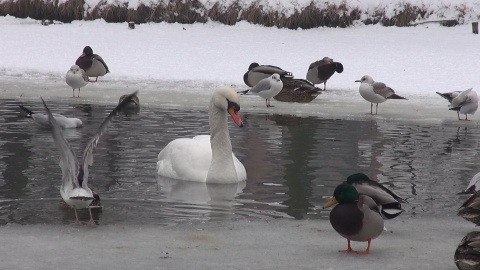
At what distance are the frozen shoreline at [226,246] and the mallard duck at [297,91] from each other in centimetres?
1070

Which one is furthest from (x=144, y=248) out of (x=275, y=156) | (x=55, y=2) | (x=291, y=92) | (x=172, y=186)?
(x=55, y=2)

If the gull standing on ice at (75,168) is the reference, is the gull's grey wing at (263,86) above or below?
below

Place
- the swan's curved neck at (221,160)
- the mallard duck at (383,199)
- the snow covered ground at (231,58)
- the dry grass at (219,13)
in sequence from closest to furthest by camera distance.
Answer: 1. the mallard duck at (383,199)
2. the swan's curved neck at (221,160)
3. the snow covered ground at (231,58)
4. the dry grass at (219,13)

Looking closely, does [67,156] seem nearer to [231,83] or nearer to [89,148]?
[89,148]

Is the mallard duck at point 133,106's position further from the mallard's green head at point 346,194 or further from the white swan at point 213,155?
the mallard's green head at point 346,194

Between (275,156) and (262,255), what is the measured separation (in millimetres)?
5110

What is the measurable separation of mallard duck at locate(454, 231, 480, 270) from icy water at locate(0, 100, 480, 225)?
2.34 meters

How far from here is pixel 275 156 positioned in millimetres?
12016

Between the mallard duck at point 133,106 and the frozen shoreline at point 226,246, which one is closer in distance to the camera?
the frozen shoreline at point 226,246

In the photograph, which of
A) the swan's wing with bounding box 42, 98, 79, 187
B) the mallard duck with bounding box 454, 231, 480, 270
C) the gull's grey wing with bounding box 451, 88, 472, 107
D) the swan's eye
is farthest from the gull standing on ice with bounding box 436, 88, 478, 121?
the mallard duck with bounding box 454, 231, 480, 270

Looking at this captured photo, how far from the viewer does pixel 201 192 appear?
9797 mm

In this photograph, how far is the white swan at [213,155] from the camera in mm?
10195

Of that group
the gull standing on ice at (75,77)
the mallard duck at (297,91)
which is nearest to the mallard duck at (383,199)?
the mallard duck at (297,91)

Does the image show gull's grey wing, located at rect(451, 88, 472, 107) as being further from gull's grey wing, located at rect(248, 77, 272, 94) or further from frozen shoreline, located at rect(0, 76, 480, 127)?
gull's grey wing, located at rect(248, 77, 272, 94)
